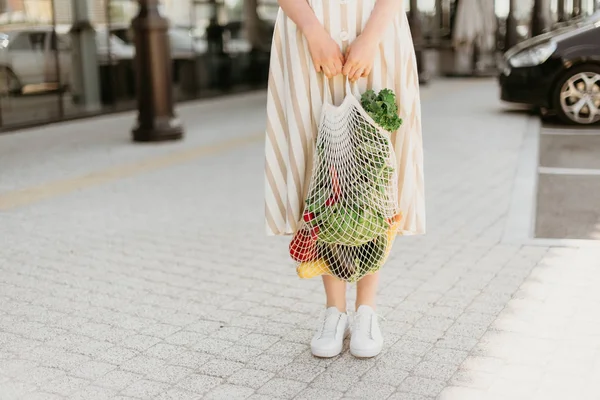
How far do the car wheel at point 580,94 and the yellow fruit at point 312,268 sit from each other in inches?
299

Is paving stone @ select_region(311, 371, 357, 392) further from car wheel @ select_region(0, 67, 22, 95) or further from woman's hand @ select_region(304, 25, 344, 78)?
car wheel @ select_region(0, 67, 22, 95)

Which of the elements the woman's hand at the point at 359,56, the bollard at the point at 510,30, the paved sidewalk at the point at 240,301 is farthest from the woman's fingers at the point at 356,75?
the bollard at the point at 510,30

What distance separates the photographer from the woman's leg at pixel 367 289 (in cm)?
354

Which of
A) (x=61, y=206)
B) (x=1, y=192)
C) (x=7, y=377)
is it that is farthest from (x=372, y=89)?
(x=1, y=192)

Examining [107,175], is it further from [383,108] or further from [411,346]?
[383,108]

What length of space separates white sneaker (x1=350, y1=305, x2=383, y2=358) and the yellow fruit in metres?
0.26

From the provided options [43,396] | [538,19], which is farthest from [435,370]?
[538,19]

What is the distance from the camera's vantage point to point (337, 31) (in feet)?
10.7

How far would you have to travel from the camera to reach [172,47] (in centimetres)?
1414

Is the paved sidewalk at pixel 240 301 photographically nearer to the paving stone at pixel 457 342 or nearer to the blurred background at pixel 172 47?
the paving stone at pixel 457 342

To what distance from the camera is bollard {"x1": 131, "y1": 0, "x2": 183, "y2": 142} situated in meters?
9.45

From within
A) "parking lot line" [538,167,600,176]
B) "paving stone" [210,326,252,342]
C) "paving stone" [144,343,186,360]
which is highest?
"parking lot line" [538,167,600,176]

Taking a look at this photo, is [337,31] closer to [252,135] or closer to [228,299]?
[228,299]

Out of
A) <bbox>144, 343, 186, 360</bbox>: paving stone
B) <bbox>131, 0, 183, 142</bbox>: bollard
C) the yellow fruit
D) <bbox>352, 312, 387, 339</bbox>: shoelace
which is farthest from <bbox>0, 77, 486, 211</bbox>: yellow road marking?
<bbox>352, 312, 387, 339</bbox>: shoelace
